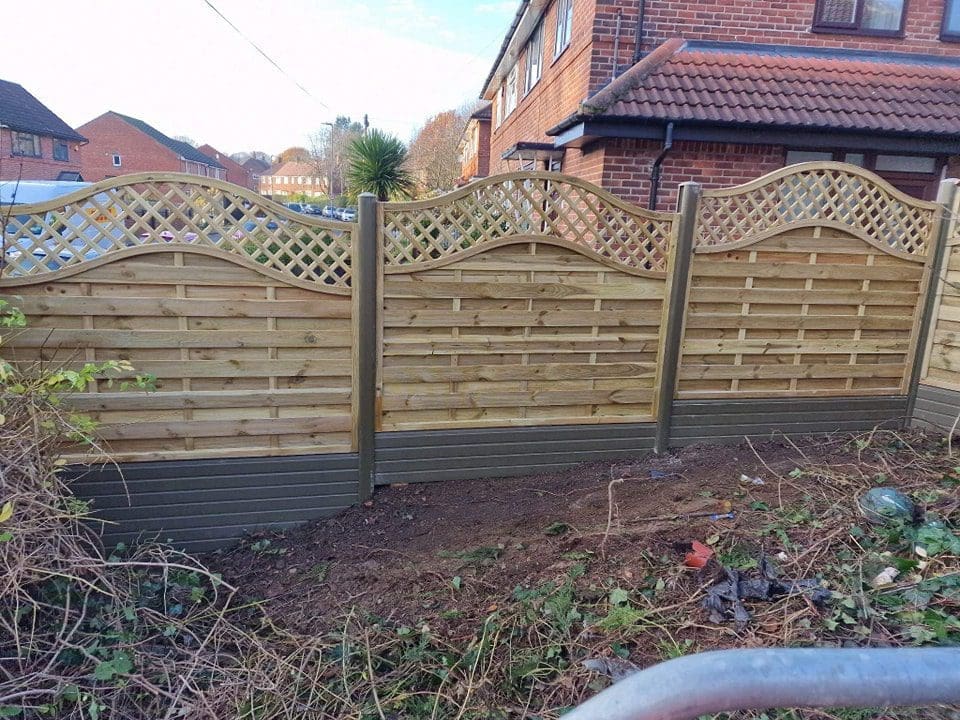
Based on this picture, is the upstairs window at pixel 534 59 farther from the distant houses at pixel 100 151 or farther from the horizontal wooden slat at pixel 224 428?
the horizontal wooden slat at pixel 224 428

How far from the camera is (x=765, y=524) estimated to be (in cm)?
368

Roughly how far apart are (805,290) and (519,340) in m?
2.17

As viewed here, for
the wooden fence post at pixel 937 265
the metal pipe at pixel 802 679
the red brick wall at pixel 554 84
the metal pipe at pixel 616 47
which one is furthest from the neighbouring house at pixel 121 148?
the metal pipe at pixel 802 679

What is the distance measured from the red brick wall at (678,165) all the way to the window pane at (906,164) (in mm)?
1233

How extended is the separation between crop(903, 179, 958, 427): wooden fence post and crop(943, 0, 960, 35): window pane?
491 cm

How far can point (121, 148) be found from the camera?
4972cm

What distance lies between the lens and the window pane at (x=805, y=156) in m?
7.65

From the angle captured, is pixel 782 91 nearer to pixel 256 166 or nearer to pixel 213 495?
pixel 213 495

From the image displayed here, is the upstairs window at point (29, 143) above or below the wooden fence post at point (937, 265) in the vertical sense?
above

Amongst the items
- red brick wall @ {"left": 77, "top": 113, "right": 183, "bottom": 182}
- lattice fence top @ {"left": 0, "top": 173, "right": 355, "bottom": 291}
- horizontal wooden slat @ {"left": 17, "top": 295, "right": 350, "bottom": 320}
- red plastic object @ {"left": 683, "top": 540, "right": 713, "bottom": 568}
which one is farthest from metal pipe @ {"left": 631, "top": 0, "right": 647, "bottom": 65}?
red brick wall @ {"left": 77, "top": 113, "right": 183, "bottom": 182}

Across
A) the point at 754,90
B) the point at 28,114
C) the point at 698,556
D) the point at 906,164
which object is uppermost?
the point at 28,114

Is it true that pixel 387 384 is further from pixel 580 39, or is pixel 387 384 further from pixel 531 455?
pixel 580 39

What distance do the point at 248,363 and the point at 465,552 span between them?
5.53ft

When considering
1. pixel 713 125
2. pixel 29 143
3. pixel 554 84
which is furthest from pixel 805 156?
pixel 29 143
